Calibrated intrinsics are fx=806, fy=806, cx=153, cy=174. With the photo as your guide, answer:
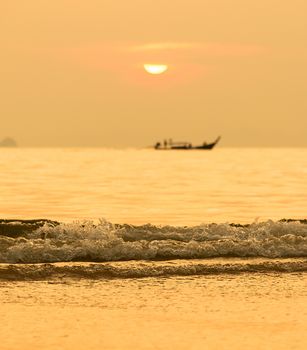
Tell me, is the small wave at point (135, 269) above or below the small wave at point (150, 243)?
below

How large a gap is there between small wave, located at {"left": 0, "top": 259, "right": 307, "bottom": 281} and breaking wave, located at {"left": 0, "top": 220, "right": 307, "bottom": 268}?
0.80 meters

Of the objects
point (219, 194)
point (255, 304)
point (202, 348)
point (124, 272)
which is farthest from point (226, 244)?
point (219, 194)

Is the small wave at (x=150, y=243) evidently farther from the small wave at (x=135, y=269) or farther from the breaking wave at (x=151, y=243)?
the small wave at (x=135, y=269)

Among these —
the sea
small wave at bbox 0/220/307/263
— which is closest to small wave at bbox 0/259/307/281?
the sea

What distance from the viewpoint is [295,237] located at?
18641 mm

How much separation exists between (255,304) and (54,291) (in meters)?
3.17

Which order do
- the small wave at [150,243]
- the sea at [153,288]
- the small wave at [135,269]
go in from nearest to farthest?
the sea at [153,288]
the small wave at [135,269]
the small wave at [150,243]

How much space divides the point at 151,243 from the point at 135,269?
8.37 feet

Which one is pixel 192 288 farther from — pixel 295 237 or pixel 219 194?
pixel 219 194

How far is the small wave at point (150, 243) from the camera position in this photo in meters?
16.1

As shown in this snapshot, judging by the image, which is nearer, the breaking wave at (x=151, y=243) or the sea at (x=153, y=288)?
the sea at (x=153, y=288)

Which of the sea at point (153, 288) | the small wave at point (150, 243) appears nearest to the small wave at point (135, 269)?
the sea at point (153, 288)

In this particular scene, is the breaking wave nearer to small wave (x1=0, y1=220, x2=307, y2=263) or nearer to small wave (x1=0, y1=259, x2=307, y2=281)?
small wave (x1=0, y1=220, x2=307, y2=263)

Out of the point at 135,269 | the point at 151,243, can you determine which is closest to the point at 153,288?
the point at 135,269
